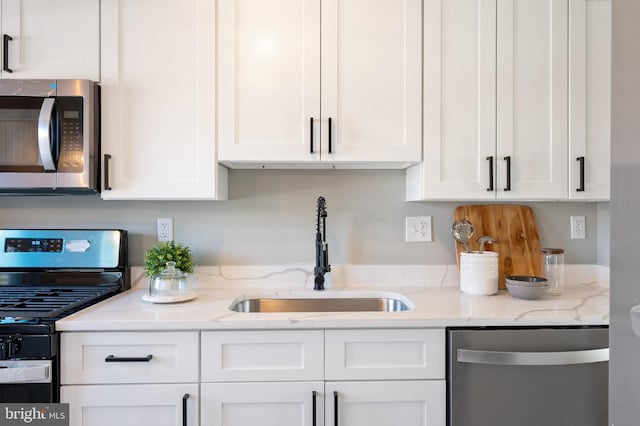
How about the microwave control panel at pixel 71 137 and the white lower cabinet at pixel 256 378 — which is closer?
the white lower cabinet at pixel 256 378

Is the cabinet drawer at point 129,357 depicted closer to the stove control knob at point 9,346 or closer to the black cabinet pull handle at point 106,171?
the stove control knob at point 9,346

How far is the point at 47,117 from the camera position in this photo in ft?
4.82

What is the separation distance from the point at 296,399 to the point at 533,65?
161cm

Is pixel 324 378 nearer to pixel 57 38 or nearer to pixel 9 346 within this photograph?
pixel 9 346

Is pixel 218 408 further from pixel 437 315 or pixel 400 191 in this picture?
pixel 400 191

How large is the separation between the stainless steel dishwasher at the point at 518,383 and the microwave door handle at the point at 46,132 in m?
1.61

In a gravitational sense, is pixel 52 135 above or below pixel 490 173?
above

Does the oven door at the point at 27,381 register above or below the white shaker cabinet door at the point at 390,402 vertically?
above

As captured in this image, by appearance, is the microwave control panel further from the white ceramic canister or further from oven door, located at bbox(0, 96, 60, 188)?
the white ceramic canister

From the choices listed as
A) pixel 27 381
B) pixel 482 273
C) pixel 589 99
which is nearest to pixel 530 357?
pixel 482 273

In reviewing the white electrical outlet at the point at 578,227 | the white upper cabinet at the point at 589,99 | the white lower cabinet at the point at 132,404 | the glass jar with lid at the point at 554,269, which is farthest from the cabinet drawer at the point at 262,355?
the white electrical outlet at the point at 578,227

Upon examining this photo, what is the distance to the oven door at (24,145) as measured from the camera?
1.51 meters

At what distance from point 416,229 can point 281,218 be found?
2.19 ft

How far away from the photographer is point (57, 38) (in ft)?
5.14
